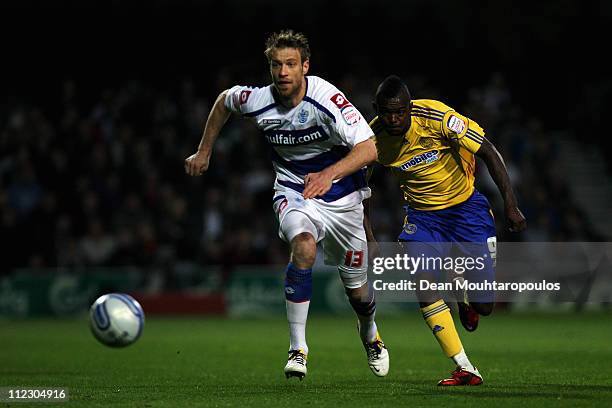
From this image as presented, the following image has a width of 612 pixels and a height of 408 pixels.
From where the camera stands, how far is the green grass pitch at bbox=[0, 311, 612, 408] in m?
7.20

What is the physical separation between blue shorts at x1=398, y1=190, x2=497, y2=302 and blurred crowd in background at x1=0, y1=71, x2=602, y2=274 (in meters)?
10.4

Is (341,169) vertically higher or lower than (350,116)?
lower

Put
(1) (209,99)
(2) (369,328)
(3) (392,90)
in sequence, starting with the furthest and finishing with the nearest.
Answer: (1) (209,99), (2) (369,328), (3) (392,90)

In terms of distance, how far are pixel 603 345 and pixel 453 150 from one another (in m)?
4.84

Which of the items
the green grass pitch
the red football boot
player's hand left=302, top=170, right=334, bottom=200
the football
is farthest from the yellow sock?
the football

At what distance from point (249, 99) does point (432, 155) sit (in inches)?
59.4

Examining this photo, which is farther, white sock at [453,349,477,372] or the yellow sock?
the yellow sock

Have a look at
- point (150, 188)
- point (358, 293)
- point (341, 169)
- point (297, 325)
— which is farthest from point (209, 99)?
point (341, 169)

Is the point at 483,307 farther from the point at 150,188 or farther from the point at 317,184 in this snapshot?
the point at 150,188

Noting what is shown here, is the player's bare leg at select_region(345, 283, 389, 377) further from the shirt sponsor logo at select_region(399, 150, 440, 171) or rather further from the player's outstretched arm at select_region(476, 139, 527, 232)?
the player's outstretched arm at select_region(476, 139, 527, 232)

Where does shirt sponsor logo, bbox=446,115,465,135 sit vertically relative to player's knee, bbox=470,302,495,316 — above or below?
above

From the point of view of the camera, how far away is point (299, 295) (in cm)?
823

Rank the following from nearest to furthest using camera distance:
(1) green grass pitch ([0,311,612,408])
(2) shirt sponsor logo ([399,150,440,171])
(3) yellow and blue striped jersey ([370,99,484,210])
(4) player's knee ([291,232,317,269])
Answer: (1) green grass pitch ([0,311,612,408])
(4) player's knee ([291,232,317,269])
(3) yellow and blue striped jersey ([370,99,484,210])
(2) shirt sponsor logo ([399,150,440,171])

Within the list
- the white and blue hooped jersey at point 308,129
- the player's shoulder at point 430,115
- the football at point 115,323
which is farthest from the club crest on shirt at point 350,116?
the football at point 115,323
